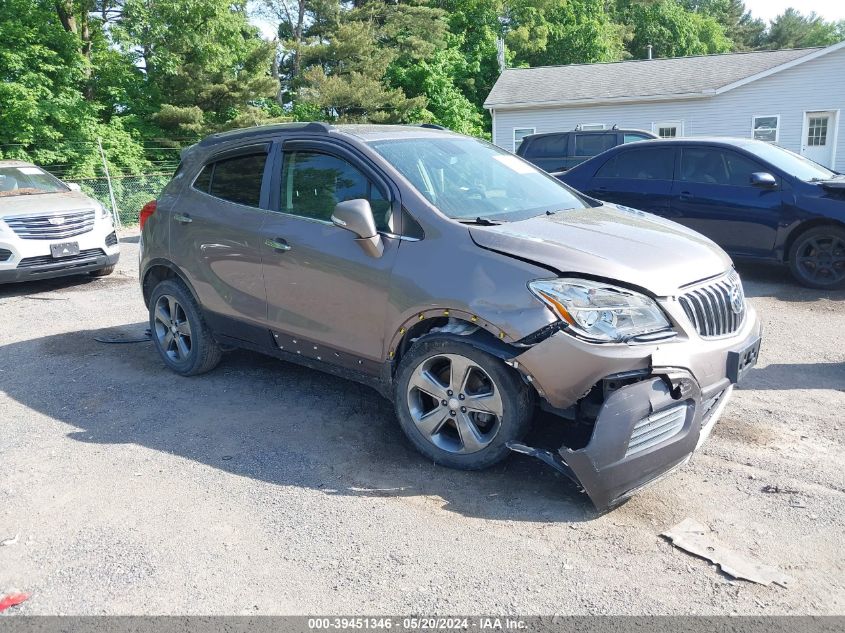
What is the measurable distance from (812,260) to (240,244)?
6.50 m

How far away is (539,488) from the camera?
3875 mm

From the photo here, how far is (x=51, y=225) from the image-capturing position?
9.27 m

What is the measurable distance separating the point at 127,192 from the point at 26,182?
6876mm

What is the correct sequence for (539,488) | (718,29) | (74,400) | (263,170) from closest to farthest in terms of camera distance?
(539,488) < (263,170) < (74,400) < (718,29)

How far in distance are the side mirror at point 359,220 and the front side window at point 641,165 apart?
613 cm

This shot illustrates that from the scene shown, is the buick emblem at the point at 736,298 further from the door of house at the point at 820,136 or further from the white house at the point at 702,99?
the door of house at the point at 820,136

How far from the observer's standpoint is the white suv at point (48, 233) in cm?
896

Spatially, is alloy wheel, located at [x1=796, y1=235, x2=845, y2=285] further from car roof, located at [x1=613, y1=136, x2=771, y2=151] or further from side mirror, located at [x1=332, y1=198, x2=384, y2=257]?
side mirror, located at [x1=332, y1=198, x2=384, y2=257]

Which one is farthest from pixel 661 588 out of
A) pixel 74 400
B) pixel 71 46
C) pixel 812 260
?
pixel 71 46

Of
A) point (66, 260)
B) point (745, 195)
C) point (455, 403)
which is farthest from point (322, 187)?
point (66, 260)

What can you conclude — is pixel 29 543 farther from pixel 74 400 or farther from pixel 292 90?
pixel 292 90

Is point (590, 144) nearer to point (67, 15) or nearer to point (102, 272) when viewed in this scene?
point (102, 272)

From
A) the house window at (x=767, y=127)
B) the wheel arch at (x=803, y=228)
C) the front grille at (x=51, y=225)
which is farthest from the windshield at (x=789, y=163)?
the house window at (x=767, y=127)

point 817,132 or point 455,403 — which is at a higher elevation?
point 455,403
